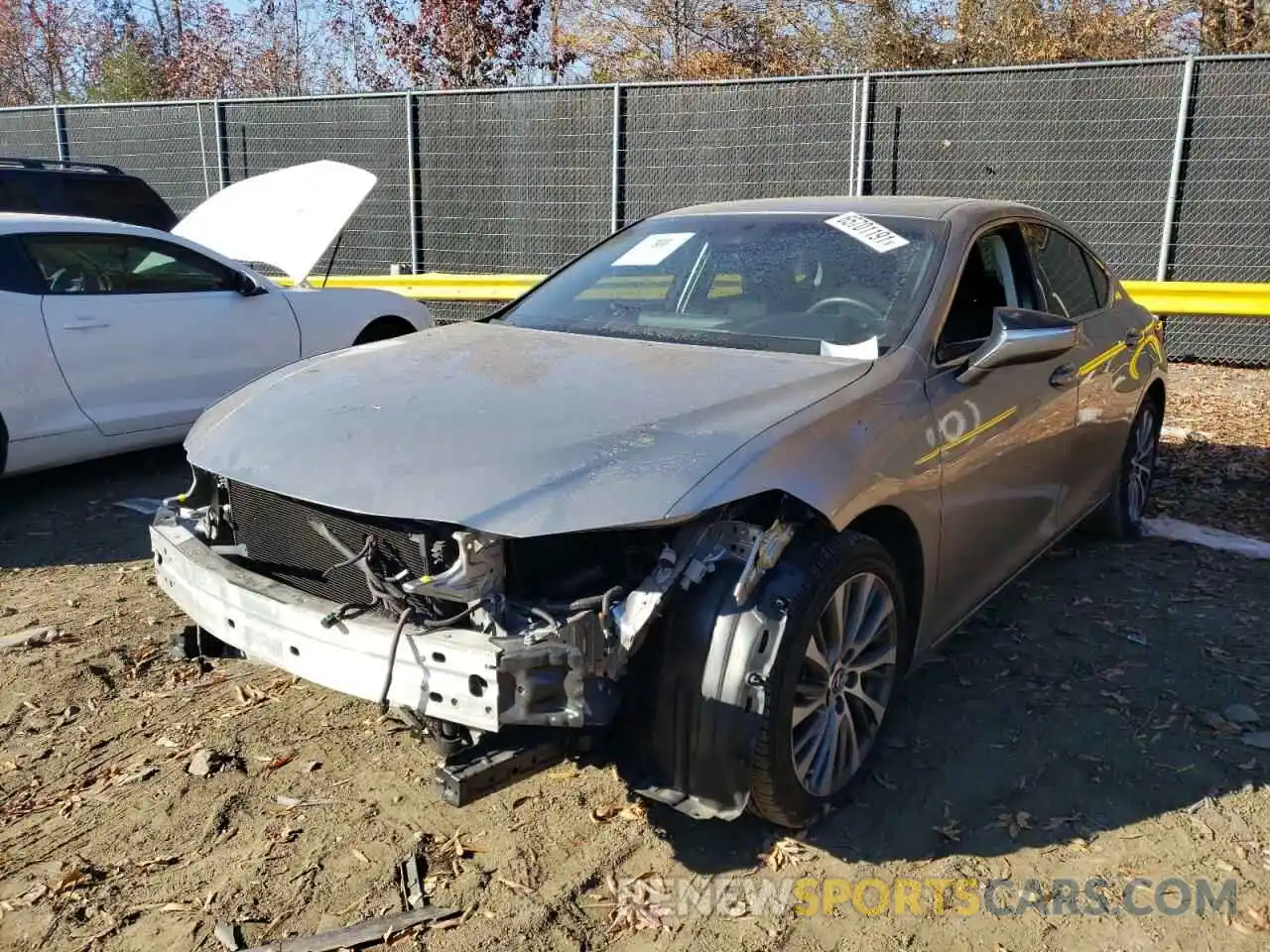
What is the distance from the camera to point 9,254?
572 cm

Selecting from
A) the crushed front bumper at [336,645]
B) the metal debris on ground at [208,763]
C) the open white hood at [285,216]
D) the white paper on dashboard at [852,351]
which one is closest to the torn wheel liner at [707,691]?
the crushed front bumper at [336,645]

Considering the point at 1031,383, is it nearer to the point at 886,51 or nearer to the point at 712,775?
the point at 712,775

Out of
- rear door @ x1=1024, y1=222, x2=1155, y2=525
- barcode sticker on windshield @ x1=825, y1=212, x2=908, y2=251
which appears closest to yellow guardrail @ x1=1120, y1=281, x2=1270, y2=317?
rear door @ x1=1024, y1=222, x2=1155, y2=525

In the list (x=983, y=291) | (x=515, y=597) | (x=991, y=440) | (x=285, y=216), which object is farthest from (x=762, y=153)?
(x=515, y=597)

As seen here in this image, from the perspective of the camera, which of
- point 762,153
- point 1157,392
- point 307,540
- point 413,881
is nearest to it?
point 413,881

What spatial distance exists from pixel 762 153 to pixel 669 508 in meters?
8.83

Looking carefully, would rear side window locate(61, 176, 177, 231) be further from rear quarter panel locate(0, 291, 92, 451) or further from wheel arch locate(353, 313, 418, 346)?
rear quarter panel locate(0, 291, 92, 451)

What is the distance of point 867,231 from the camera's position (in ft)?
13.0

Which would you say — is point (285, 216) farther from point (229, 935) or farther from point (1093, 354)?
point (229, 935)

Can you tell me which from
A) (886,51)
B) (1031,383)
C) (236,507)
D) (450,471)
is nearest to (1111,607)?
(1031,383)

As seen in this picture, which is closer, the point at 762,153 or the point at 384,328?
the point at 384,328

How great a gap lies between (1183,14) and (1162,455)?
10593 mm

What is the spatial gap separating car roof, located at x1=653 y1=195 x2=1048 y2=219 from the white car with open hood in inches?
139

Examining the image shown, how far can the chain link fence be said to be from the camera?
30.7ft
